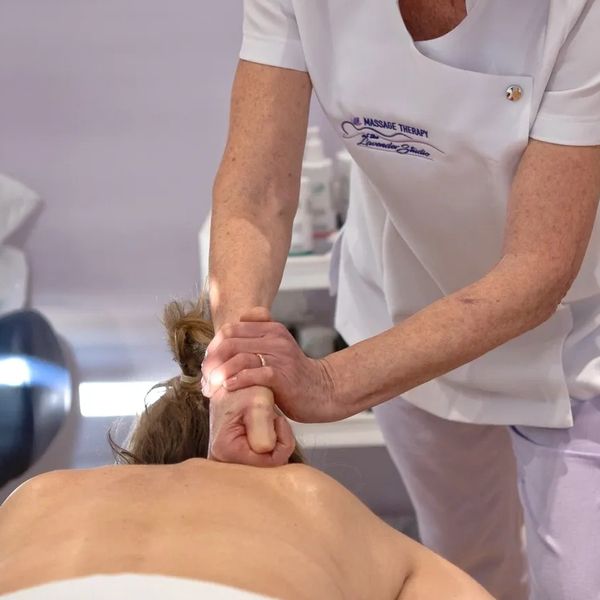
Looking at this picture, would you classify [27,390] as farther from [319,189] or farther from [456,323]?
[456,323]

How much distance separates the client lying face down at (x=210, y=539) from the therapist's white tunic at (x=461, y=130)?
17.9 inches

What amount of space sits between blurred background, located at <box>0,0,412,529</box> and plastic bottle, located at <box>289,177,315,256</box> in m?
0.33

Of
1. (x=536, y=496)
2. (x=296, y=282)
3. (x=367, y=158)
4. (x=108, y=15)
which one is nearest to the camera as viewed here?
(x=367, y=158)

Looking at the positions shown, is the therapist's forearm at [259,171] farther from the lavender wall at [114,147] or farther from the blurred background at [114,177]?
the lavender wall at [114,147]

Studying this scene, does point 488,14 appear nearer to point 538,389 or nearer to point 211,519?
point 538,389

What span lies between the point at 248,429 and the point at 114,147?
1.71m

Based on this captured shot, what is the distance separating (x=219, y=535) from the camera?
1190 millimetres

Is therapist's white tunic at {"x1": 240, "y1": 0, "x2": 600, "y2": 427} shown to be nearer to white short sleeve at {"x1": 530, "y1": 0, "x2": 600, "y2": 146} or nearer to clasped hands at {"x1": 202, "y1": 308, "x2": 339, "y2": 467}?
white short sleeve at {"x1": 530, "y1": 0, "x2": 600, "y2": 146}

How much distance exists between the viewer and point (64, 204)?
117 inches

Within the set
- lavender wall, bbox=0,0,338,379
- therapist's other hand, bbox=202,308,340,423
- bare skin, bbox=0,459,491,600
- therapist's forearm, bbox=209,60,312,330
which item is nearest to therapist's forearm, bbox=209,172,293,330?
therapist's forearm, bbox=209,60,312,330

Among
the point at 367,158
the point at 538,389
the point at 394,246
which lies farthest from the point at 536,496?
the point at 367,158

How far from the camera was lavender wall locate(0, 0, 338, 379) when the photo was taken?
9.22ft

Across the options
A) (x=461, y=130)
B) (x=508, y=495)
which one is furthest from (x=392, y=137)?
(x=508, y=495)

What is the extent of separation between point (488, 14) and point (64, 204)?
174 cm
